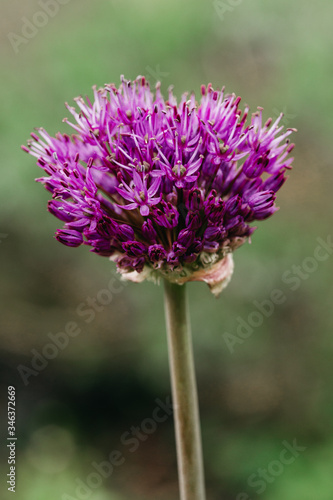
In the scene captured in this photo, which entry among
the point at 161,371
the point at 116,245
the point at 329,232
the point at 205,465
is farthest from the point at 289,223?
the point at 116,245

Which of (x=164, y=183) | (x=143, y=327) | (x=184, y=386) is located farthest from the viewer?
(x=143, y=327)

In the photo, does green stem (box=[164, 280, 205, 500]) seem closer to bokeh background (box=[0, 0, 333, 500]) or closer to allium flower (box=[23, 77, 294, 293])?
allium flower (box=[23, 77, 294, 293])

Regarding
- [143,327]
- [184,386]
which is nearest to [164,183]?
[184,386]

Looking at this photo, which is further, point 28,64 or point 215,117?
point 28,64

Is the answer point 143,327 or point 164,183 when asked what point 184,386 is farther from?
point 143,327

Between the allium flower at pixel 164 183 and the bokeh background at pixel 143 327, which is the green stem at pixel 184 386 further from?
the bokeh background at pixel 143 327

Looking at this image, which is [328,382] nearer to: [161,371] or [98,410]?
[161,371]

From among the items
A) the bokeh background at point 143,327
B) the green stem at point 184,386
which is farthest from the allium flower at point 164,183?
the bokeh background at point 143,327
